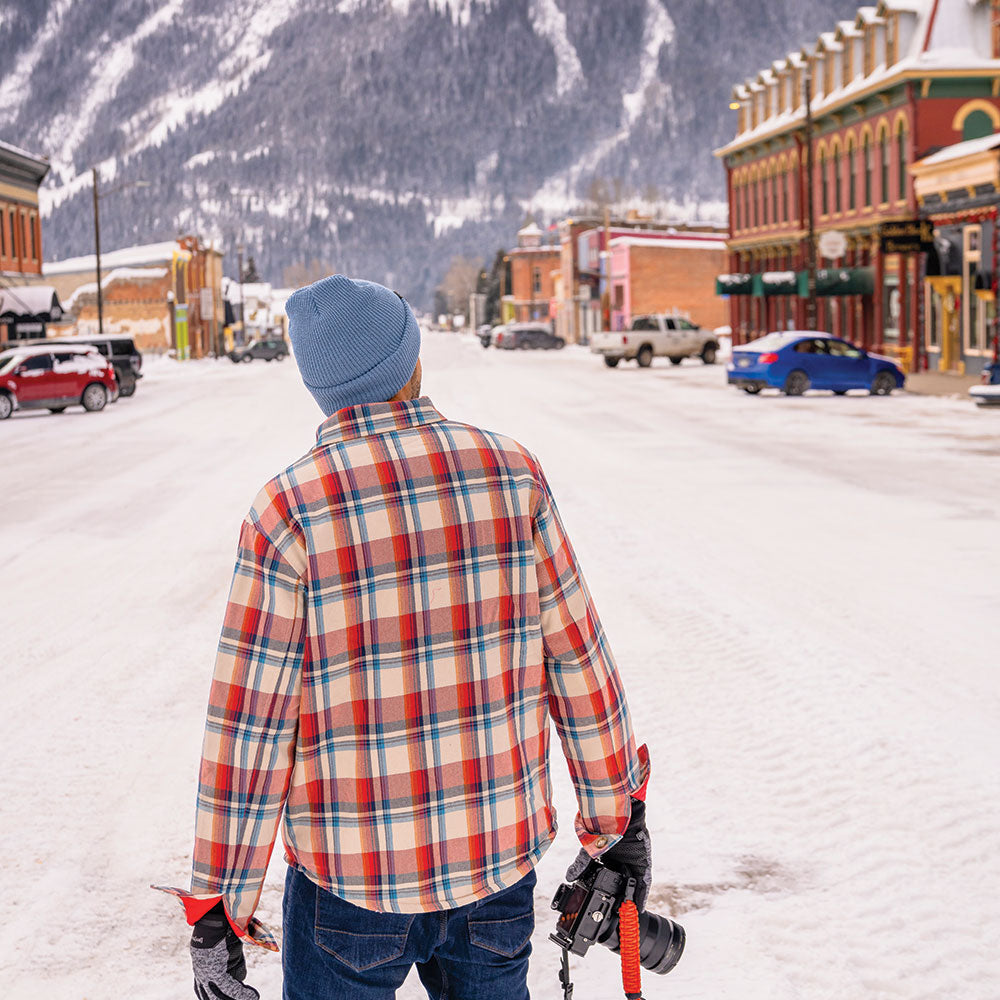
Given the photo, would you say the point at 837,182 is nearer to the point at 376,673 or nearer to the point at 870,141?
the point at 870,141

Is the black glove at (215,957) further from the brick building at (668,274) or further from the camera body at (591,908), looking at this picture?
the brick building at (668,274)

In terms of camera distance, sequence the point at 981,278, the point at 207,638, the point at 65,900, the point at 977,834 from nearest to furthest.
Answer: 1. the point at 65,900
2. the point at 977,834
3. the point at 207,638
4. the point at 981,278

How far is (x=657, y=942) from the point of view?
300 centimetres

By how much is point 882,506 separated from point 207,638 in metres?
7.64

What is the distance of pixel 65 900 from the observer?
491cm

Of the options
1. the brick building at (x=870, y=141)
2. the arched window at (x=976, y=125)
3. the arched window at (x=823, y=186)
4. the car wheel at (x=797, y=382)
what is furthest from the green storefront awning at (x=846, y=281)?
the car wheel at (x=797, y=382)

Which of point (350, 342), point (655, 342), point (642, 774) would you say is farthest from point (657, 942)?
point (655, 342)

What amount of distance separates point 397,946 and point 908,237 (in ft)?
134

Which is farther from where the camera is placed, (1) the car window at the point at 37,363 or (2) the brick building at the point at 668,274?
(2) the brick building at the point at 668,274

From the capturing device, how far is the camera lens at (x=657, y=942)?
298cm

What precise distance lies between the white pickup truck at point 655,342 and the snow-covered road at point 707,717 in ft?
121

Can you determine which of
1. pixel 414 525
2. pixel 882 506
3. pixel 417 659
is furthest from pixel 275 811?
pixel 882 506

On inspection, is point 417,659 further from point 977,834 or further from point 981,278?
point 981,278

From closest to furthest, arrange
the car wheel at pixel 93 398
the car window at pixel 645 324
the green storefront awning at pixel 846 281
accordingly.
Answer: 1. the car wheel at pixel 93 398
2. the green storefront awning at pixel 846 281
3. the car window at pixel 645 324
